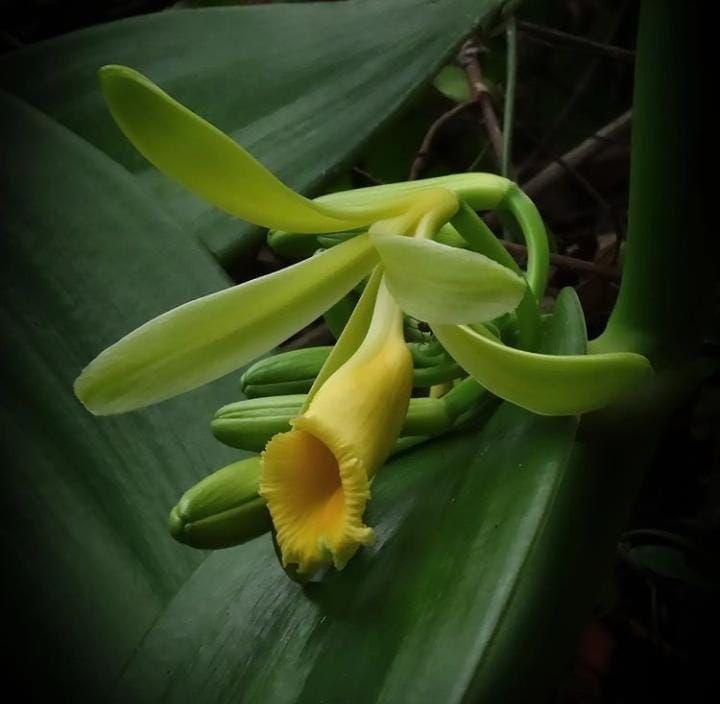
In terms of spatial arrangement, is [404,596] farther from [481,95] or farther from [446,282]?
[481,95]

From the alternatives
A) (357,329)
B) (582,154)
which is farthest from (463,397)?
(582,154)

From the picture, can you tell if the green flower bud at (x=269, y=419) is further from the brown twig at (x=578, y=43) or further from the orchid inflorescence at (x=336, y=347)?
the brown twig at (x=578, y=43)

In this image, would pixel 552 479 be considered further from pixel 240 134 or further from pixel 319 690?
Result: pixel 240 134

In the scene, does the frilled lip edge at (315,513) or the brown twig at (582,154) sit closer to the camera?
the frilled lip edge at (315,513)

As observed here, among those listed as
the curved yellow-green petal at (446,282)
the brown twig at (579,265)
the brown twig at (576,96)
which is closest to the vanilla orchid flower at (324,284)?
the curved yellow-green petal at (446,282)

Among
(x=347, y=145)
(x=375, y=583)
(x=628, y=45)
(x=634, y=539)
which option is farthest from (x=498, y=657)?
(x=628, y=45)

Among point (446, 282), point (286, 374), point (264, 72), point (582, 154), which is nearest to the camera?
point (446, 282)

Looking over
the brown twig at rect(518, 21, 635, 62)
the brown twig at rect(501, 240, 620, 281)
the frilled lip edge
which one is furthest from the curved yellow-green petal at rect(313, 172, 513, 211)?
the brown twig at rect(518, 21, 635, 62)
